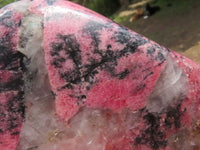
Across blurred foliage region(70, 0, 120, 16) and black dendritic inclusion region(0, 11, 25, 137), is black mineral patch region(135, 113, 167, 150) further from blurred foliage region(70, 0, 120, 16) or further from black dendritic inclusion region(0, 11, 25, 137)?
blurred foliage region(70, 0, 120, 16)

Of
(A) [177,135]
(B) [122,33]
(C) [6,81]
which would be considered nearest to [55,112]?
(C) [6,81]

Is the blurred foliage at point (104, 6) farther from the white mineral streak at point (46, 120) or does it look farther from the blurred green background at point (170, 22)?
the white mineral streak at point (46, 120)

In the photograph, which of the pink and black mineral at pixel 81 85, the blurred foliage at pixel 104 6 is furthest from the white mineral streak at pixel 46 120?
the blurred foliage at pixel 104 6

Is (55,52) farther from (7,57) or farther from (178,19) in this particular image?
(178,19)

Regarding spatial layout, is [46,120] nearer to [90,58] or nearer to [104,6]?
[90,58]

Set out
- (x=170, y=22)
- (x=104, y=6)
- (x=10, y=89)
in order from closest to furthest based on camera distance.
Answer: (x=10, y=89) < (x=170, y=22) < (x=104, y=6)

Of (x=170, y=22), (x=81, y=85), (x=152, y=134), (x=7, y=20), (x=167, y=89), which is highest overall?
(x=7, y=20)

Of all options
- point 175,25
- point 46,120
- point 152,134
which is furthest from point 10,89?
point 175,25
